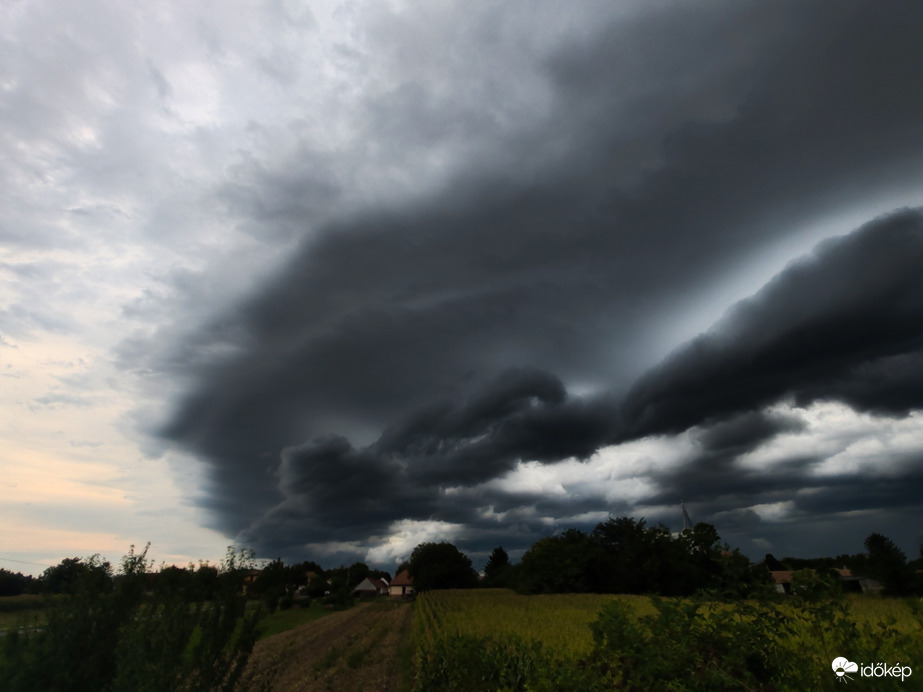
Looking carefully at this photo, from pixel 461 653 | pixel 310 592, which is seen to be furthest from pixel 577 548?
pixel 461 653

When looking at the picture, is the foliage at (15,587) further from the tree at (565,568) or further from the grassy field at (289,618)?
the tree at (565,568)

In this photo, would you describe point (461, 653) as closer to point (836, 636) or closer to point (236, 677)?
point (236, 677)

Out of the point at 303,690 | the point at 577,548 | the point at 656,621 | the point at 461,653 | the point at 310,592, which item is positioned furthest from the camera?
the point at 310,592

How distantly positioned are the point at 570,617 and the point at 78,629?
1584cm

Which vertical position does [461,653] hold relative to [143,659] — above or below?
below

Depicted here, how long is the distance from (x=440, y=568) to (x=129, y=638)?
119 meters

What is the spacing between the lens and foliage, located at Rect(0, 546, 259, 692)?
879cm

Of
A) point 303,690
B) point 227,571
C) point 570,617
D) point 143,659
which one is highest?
point 227,571

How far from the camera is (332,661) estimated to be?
28125mm

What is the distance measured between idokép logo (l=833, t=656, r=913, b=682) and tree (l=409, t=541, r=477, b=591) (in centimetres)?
12427

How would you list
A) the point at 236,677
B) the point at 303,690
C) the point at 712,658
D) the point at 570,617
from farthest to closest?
the point at 303,690, the point at 570,617, the point at 236,677, the point at 712,658

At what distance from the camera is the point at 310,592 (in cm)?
10456

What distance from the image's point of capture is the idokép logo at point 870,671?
173 inches

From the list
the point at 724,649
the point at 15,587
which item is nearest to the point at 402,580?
the point at 15,587
